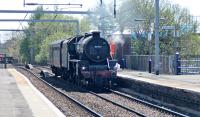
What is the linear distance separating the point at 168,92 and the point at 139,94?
4.52m

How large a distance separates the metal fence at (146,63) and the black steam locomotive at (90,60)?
6138 millimetres

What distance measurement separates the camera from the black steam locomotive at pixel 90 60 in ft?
90.5

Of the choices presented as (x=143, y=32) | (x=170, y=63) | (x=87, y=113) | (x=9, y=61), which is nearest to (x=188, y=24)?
(x=143, y=32)

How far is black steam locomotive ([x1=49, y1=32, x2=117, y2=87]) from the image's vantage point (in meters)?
27.6

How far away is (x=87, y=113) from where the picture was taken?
17.5m

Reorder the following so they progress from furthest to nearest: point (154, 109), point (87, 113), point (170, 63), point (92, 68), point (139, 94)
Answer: point (170, 63)
point (92, 68)
point (139, 94)
point (154, 109)
point (87, 113)

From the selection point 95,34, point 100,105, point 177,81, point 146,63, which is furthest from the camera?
point 146,63

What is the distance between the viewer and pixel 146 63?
140ft

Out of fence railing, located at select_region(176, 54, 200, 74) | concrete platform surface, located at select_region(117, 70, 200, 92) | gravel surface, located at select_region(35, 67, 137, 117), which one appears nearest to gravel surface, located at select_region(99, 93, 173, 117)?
gravel surface, located at select_region(35, 67, 137, 117)

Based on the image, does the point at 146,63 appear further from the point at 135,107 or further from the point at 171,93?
the point at 135,107

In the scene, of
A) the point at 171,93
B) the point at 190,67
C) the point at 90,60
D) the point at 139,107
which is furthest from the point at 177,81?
the point at 190,67

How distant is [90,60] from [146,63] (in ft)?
48.0

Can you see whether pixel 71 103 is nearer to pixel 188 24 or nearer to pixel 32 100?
pixel 32 100

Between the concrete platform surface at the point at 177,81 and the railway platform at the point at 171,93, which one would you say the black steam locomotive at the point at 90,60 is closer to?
the railway platform at the point at 171,93
